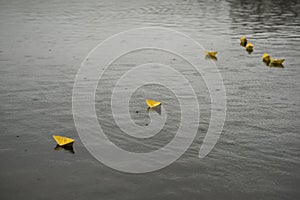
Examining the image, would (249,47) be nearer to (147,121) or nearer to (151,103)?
(151,103)

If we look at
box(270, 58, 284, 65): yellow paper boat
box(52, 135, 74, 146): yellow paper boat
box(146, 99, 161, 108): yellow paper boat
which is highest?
box(52, 135, 74, 146): yellow paper boat

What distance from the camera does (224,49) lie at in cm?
1189

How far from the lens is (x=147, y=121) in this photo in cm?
677

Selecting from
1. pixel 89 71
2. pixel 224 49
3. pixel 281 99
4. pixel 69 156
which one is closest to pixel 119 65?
pixel 89 71

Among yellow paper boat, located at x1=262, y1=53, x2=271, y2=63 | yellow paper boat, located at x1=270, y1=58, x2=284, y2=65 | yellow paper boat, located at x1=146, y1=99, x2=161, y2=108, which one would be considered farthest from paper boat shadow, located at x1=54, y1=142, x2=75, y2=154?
yellow paper boat, located at x1=262, y1=53, x2=271, y2=63

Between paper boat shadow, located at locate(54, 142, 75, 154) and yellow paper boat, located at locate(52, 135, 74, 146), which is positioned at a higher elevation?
yellow paper boat, located at locate(52, 135, 74, 146)

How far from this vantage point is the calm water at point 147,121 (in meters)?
4.79

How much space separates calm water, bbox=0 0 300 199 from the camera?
188 inches

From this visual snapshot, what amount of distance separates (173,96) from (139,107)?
899 millimetres

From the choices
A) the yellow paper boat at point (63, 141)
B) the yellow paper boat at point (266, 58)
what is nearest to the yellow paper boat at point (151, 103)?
the yellow paper boat at point (63, 141)

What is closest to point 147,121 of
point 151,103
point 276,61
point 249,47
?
point 151,103

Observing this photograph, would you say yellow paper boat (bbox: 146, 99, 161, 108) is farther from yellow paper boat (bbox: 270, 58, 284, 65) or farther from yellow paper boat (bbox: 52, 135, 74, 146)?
yellow paper boat (bbox: 270, 58, 284, 65)

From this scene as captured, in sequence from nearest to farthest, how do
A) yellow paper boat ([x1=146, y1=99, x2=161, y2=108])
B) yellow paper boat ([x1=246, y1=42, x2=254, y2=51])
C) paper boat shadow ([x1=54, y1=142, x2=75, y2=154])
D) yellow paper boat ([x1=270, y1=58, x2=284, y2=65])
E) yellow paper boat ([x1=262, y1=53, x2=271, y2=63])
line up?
paper boat shadow ([x1=54, y1=142, x2=75, y2=154])
yellow paper boat ([x1=146, y1=99, x2=161, y2=108])
yellow paper boat ([x1=270, y1=58, x2=284, y2=65])
yellow paper boat ([x1=262, y1=53, x2=271, y2=63])
yellow paper boat ([x1=246, y1=42, x2=254, y2=51])

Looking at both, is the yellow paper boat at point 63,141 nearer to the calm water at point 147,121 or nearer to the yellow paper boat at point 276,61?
the calm water at point 147,121
